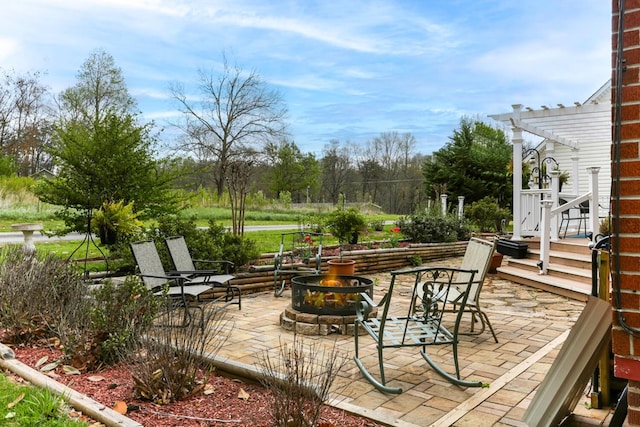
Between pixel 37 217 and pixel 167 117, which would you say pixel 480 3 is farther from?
pixel 167 117

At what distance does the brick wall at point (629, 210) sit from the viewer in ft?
6.69

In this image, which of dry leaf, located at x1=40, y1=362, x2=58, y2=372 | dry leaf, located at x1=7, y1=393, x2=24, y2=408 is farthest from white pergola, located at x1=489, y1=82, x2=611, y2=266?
dry leaf, located at x1=7, y1=393, x2=24, y2=408

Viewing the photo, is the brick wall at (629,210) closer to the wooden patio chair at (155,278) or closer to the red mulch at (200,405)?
the red mulch at (200,405)

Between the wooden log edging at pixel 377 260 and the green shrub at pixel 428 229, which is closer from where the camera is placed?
the wooden log edging at pixel 377 260

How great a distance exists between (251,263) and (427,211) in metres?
5.83

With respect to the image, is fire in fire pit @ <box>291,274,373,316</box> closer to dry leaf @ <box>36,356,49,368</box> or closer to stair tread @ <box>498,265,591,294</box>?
dry leaf @ <box>36,356,49,368</box>

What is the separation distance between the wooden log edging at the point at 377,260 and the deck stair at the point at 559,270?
162 centimetres

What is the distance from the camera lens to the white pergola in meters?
9.98

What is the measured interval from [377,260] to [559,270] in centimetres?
306

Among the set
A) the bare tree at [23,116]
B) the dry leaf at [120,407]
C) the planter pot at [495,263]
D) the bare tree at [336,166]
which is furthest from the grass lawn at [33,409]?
the bare tree at [336,166]

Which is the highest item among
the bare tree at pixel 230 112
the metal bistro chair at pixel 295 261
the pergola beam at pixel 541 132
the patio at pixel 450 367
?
the bare tree at pixel 230 112

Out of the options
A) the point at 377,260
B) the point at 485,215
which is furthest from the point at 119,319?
the point at 485,215

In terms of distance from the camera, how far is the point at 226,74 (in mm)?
29703

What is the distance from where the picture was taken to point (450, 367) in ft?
12.5
